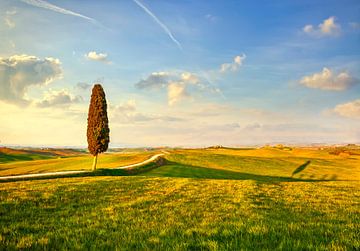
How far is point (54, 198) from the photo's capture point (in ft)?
61.1

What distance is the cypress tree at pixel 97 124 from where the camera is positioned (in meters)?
55.4

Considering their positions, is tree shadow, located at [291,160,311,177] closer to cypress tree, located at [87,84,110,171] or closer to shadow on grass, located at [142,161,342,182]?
shadow on grass, located at [142,161,342,182]

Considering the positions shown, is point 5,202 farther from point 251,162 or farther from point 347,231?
point 251,162

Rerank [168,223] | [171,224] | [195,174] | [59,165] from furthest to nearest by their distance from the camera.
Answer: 1. [59,165]
2. [195,174]
3. [168,223]
4. [171,224]

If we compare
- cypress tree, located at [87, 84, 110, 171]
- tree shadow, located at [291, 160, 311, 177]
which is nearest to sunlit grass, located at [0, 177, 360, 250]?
cypress tree, located at [87, 84, 110, 171]

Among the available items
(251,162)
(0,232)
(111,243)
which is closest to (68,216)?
(0,232)

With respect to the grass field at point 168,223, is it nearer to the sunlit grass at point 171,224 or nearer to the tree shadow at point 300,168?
the sunlit grass at point 171,224

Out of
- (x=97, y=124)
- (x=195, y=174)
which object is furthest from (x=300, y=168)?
(x=97, y=124)

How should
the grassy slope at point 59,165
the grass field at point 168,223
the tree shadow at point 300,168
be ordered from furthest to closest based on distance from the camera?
the tree shadow at point 300,168, the grassy slope at point 59,165, the grass field at point 168,223

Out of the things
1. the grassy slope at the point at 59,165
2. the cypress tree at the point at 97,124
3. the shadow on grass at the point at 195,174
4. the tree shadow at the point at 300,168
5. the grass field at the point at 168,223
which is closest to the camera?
the grass field at the point at 168,223

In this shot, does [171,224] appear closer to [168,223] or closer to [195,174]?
[168,223]

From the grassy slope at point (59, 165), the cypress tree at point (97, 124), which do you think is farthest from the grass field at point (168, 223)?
the grassy slope at point (59, 165)

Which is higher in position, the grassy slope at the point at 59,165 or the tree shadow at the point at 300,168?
the grassy slope at the point at 59,165

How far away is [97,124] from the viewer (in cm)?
5547
